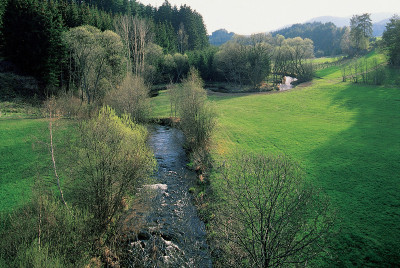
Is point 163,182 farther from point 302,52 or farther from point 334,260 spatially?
point 302,52

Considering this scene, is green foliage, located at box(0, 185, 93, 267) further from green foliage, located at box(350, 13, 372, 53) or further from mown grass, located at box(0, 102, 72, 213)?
green foliage, located at box(350, 13, 372, 53)

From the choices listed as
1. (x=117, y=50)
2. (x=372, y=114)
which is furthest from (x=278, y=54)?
(x=117, y=50)

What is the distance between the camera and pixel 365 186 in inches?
752

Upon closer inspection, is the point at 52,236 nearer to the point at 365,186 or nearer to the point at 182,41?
the point at 365,186

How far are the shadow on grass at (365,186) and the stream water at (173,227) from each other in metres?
8.35

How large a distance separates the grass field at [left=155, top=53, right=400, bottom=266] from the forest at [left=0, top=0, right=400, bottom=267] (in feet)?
0.50

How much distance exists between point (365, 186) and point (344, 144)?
1029cm

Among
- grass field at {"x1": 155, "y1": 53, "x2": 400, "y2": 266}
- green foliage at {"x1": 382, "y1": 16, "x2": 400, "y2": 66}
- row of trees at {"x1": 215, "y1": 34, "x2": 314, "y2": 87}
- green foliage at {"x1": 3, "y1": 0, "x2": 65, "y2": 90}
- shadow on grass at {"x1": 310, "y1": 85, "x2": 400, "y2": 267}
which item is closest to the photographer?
shadow on grass at {"x1": 310, "y1": 85, "x2": 400, "y2": 267}

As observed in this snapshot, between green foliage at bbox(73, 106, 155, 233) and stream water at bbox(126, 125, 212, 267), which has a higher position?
green foliage at bbox(73, 106, 155, 233)

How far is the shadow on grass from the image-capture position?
43.3 feet

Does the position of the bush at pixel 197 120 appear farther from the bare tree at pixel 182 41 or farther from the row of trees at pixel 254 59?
the bare tree at pixel 182 41

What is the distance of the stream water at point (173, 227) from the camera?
14.3 meters

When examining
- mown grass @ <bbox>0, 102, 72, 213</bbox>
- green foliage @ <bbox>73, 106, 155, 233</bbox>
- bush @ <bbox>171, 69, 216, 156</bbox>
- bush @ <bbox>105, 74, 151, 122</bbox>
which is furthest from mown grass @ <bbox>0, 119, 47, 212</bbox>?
bush @ <bbox>171, 69, 216, 156</bbox>

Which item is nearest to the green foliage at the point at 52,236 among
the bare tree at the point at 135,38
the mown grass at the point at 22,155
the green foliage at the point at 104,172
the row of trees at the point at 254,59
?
the green foliage at the point at 104,172
